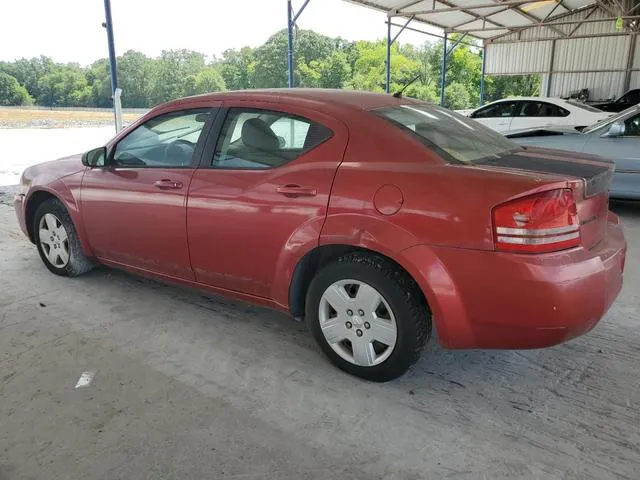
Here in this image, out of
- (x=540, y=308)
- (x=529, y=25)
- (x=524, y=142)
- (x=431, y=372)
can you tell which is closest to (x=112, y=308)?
(x=431, y=372)

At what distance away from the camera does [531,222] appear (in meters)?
2.39

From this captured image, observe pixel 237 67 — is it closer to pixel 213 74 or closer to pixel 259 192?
pixel 213 74

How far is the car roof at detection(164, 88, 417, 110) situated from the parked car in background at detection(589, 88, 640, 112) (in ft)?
43.7

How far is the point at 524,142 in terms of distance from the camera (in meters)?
7.61

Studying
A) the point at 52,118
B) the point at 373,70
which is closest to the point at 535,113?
the point at 52,118

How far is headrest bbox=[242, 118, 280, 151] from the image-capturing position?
10.6 feet

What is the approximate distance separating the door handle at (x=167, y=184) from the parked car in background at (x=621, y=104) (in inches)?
557

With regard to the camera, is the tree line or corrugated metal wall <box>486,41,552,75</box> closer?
the tree line

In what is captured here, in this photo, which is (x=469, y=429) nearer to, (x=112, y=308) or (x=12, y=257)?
(x=112, y=308)

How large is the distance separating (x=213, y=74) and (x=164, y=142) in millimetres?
24132

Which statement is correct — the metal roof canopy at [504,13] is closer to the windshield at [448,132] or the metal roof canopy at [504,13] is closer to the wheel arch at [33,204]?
the wheel arch at [33,204]

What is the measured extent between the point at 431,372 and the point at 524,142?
5.51 meters

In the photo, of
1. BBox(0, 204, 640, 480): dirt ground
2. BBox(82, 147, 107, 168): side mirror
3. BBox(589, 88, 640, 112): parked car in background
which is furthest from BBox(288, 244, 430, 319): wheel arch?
BBox(589, 88, 640, 112): parked car in background

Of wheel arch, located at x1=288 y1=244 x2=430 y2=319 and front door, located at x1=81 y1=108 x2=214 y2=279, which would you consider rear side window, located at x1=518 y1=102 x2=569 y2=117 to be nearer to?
front door, located at x1=81 y1=108 x2=214 y2=279
